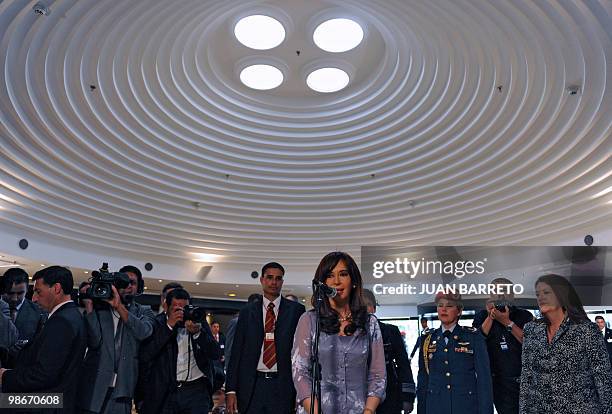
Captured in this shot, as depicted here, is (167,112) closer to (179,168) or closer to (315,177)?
(179,168)

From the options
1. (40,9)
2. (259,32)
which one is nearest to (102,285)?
(40,9)

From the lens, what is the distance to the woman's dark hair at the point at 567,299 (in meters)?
3.35

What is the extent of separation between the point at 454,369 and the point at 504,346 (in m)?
0.86

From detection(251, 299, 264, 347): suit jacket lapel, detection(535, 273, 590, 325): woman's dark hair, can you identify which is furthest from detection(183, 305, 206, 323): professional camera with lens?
detection(535, 273, 590, 325): woman's dark hair

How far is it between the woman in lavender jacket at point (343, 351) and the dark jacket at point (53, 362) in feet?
4.77

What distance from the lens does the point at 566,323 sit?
132 inches

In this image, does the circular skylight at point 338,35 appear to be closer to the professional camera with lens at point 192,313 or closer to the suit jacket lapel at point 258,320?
the suit jacket lapel at point 258,320

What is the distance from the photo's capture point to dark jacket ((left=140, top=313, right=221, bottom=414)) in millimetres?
3967

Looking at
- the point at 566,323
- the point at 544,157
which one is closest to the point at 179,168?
the point at 544,157

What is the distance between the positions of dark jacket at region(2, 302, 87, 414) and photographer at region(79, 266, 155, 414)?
25 centimetres

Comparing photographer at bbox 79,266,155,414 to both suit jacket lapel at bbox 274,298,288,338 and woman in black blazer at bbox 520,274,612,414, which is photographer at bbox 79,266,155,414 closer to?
suit jacket lapel at bbox 274,298,288,338

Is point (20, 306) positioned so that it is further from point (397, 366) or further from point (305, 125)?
point (305, 125)

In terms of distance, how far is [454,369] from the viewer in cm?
377

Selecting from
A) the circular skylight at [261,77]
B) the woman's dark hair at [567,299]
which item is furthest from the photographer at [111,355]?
the circular skylight at [261,77]
